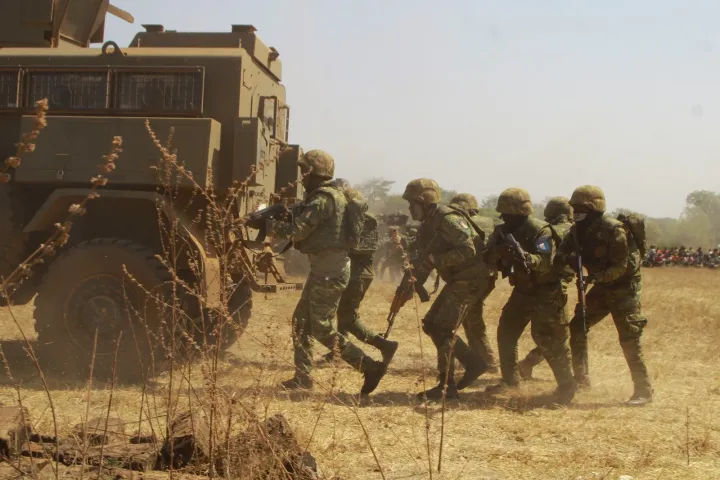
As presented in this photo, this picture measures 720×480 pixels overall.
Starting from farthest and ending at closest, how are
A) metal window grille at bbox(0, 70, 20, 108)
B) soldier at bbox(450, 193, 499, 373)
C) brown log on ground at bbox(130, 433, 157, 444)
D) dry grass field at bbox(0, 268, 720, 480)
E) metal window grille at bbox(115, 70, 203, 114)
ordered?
soldier at bbox(450, 193, 499, 373) < metal window grille at bbox(0, 70, 20, 108) < metal window grille at bbox(115, 70, 203, 114) < dry grass field at bbox(0, 268, 720, 480) < brown log on ground at bbox(130, 433, 157, 444)

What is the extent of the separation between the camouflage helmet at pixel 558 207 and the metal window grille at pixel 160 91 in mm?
3605

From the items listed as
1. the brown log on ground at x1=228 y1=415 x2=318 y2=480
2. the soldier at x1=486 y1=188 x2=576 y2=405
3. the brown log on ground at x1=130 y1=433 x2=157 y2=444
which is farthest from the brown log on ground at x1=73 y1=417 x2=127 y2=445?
the soldier at x1=486 y1=188 x2=576 y2=405

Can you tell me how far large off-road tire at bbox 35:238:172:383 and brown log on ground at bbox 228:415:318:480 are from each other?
288 centimetres

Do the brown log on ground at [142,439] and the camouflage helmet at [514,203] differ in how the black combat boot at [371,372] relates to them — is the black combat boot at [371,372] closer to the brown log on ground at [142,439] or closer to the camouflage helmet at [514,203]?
the camouflage helmet at [514,203]

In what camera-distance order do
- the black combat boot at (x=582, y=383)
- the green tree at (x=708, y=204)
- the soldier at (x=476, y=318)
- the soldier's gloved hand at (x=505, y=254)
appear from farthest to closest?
1. the green tree at (x=708, y=204)
2. the soldier at (x=476, y=318)
3. the black combat boot at (x=582, y=383)
4. the soldier's gloved hand at (x=505, y=254)

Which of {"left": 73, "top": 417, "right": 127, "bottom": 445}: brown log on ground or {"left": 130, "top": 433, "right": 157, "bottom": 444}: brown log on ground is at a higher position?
{"left": 73, "top": 417, "right": 127, "bottom": 445}: brown log on ground

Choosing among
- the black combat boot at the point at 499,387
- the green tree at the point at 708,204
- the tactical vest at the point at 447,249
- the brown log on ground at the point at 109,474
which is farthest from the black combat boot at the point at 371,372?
the green tree at the point at 708,204

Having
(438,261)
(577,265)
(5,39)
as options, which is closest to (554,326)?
(577,265)

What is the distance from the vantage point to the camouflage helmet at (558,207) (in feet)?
25.2

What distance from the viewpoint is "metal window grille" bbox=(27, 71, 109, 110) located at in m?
6.68

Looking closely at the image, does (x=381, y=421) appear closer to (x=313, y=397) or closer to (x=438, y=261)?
(x=313, y=397)

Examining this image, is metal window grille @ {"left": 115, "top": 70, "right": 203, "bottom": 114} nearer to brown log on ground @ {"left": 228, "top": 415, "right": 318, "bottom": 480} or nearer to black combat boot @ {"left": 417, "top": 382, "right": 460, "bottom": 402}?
black combat boot @ {"left": 417, "top": 382, "right": 460, "bottom": 402}

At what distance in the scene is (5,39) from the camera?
7.07 m

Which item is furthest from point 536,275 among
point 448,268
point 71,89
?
point 71,89
